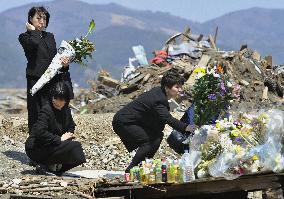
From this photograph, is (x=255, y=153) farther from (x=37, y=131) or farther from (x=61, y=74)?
(x=61, y=74)

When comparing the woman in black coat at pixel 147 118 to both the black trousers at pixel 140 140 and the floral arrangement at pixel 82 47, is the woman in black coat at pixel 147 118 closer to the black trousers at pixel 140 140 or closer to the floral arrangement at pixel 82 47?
the black trousers at pixel 140 140

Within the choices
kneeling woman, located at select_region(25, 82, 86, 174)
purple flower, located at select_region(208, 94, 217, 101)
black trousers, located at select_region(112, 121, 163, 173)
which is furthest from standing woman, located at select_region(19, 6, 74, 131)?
purple flower, located at select_region(208, 94, 217, 101)

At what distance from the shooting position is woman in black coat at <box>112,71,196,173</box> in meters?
9.07

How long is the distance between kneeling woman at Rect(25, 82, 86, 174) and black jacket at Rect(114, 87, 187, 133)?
2.21 feet

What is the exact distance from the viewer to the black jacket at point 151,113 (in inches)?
355

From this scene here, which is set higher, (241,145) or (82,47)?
(82,47)

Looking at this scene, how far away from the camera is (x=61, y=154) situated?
930cm

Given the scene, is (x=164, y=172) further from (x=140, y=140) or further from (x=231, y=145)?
(x=140, y=140)

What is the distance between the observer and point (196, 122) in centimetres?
972

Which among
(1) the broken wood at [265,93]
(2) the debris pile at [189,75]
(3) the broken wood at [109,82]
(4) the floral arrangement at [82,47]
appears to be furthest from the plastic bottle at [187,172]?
(3) the broken wood at [109,82]

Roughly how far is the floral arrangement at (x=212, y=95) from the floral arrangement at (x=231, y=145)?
109 cm

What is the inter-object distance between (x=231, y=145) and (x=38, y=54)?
139 inches

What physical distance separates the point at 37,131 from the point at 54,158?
1.29 feet

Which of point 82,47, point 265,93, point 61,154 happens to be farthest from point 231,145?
point 265,93
